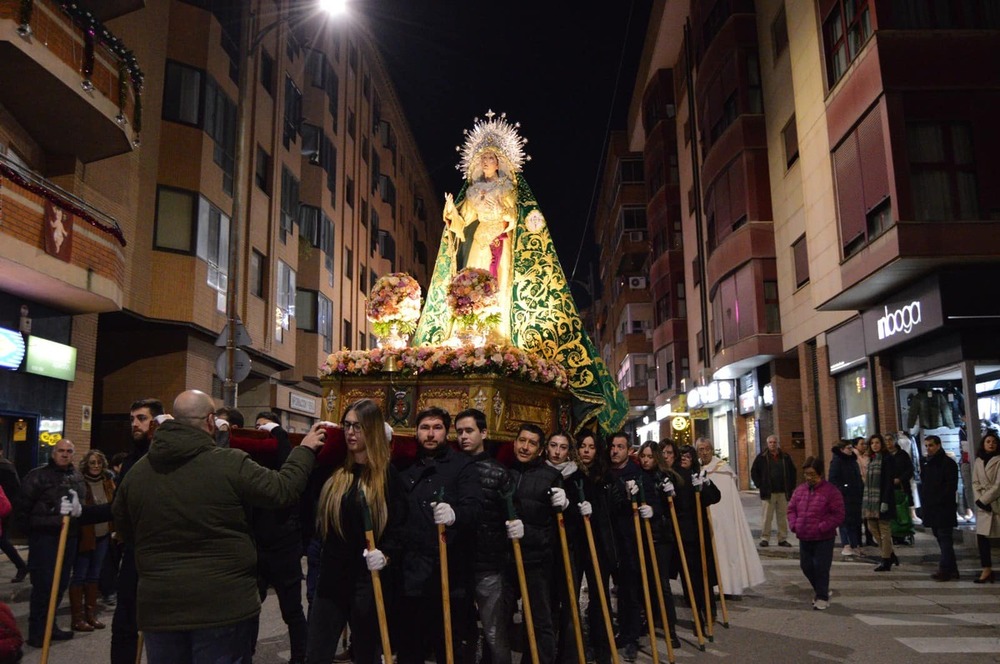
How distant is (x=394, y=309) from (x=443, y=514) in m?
4.44

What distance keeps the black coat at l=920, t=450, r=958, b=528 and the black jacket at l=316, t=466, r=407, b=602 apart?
8.75 m

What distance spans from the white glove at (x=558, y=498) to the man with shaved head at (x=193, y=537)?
2.38m

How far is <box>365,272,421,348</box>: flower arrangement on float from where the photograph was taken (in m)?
9.16

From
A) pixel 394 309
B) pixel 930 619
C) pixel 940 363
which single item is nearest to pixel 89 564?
pixel 394 309

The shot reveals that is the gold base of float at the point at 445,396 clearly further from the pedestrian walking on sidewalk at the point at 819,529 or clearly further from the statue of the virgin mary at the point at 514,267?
the pedestrian walking on sidewalk at the point at 819,529

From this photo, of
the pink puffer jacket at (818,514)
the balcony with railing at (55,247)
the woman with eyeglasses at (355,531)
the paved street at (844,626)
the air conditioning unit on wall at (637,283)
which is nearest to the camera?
the woman with eyeglasses at (355,531)

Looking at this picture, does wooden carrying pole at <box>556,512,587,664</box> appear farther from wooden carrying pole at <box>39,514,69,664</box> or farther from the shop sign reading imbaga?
the shop sign reading imbaga

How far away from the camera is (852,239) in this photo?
658 inches

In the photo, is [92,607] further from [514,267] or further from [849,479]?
[849,479]

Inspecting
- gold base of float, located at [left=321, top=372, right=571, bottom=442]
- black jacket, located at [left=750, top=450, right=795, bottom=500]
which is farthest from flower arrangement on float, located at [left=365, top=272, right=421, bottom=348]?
black jacket, located at [left=750, top=450, right=795, bottom=500]

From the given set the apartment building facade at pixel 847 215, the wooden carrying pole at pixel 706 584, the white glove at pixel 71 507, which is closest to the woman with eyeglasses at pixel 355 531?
the white glove at pixel 71 507

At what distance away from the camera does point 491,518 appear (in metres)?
5.58

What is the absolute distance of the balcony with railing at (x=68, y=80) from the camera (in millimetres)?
12711

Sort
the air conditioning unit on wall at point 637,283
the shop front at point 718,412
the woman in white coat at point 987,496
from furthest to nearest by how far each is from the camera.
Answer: the air conditioning unit on wall at point 637,283 < the shop front at point 718,412 < the woman in white coat at point 987,496
